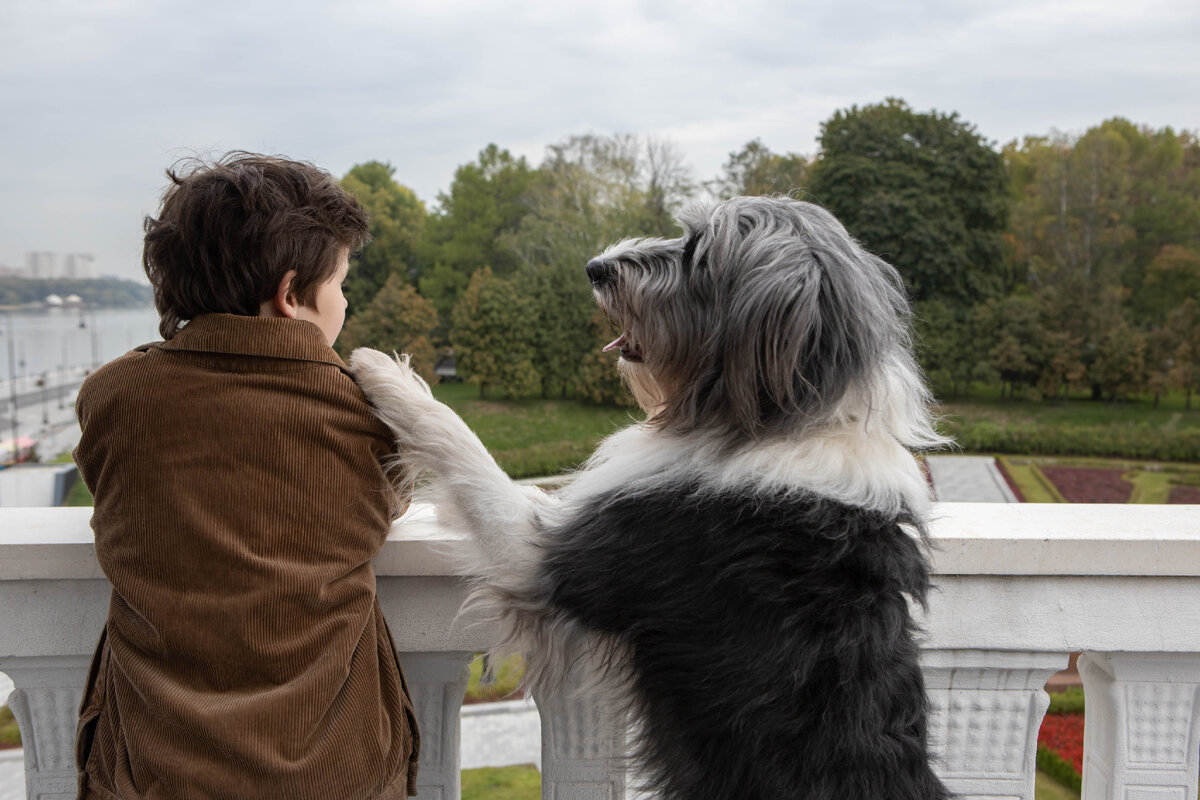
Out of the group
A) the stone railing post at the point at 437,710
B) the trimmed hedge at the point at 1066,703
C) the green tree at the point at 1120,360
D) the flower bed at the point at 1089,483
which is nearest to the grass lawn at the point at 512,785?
the trimmed hedge at the point at 1066,703

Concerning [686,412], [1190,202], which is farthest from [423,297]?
[686,412]

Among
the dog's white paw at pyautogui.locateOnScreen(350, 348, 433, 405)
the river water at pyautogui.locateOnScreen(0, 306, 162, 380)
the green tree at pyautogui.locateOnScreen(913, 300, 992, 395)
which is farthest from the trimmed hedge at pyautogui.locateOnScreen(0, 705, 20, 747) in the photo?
the river water at pyautogui.locateOnScreen(0, 306, 162, 380)

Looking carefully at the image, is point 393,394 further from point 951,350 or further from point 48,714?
point 951,350

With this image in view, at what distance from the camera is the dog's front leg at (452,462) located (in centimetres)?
234

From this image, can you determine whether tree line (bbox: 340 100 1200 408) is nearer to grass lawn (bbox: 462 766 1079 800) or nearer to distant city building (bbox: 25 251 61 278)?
distant city building (bbox: 25 251 61 278)

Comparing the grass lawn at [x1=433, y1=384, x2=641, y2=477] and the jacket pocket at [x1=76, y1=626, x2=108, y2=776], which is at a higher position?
the jacket pocket at [x1=76, y1=626, x2=108, y2=776]

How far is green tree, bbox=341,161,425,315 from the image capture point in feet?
151

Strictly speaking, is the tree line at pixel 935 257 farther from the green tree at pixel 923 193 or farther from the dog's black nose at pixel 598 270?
the dog's black nose at pixel 598 270

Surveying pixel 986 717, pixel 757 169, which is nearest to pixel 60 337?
pixel 757 169

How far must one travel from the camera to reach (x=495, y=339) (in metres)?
47.1

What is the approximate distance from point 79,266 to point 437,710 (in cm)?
7047

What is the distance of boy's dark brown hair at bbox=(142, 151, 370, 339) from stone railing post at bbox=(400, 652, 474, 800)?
1046 millimetres

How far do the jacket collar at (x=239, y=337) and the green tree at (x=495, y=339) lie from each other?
44.2 metres

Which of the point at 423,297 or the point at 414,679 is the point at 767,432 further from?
the point at 423,297
